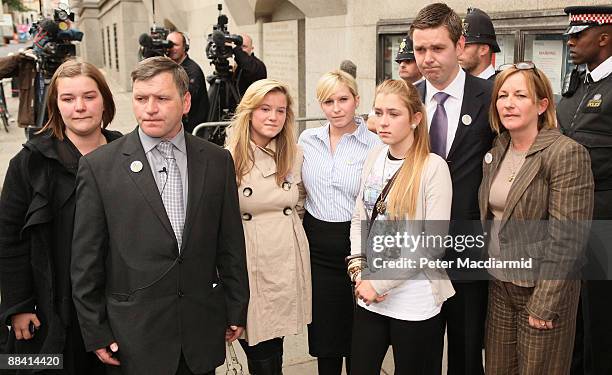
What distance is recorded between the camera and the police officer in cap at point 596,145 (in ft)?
9.86

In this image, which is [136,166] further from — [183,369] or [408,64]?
[408,64]

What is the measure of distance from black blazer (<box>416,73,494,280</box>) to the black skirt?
584 mm

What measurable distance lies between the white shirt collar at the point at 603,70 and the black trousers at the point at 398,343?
1.63 m

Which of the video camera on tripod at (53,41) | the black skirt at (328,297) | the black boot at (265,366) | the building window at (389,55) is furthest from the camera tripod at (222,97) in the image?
the black boot at (265,366)

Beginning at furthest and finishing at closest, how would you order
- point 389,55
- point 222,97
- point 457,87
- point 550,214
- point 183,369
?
point 389,55
point 222,97
point 457,87
point 550,214
point 183,369

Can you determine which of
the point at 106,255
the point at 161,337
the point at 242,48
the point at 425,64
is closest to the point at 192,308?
the point at 161,337

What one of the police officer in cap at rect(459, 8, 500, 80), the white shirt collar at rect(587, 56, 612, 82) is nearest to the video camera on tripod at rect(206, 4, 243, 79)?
the police officer in cap at rect(459, 8, 500, 80)

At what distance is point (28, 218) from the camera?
2.43m

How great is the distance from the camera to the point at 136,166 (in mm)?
2252

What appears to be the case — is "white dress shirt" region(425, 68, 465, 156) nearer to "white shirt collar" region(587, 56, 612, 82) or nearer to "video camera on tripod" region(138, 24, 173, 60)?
"white shirt collar" region(587, 56, 612, 82)

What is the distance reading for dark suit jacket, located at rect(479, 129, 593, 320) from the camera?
243 centimetres

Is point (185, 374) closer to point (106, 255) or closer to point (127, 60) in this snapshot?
point (106, 255)

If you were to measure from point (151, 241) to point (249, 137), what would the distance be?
2.99ft

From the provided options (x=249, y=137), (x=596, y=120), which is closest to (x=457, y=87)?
(x=596, y=120)
